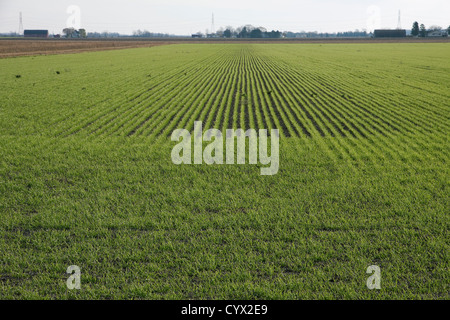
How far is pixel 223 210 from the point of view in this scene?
750 centimetres

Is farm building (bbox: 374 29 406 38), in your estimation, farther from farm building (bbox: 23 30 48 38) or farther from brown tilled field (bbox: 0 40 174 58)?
farm building (bbox: 23 30 48 38)

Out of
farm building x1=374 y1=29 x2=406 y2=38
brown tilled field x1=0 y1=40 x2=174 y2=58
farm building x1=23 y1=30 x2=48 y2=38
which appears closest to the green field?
brown tilled field x1=0 y1=40 x2=174 y2=58

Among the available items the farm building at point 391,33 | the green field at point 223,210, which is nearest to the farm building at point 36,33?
the farm building at point 391,33

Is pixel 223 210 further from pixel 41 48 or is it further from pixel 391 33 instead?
pixel 391 33

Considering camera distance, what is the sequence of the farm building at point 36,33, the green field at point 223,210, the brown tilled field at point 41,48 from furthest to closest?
the farm building at point 36,33 < the brown tilled field at point 41,48 < the green field at point 223,210

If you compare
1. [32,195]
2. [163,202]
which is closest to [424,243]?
[163,202]

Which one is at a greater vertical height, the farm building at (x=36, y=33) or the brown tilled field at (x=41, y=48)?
the farm building at (x=36, y=33)

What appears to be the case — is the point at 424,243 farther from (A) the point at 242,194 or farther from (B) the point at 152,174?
(B) the point at 152,174

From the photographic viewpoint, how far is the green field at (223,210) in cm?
541

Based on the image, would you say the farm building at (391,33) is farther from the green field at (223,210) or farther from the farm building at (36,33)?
the green field at (223,210)

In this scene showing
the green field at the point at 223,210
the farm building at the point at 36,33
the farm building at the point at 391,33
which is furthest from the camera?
the farm building at the point at 36,33

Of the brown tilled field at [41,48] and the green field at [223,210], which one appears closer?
the green field at [223,210]

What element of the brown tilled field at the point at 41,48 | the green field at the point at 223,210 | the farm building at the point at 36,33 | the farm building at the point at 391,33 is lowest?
the green field at the point at 223,210

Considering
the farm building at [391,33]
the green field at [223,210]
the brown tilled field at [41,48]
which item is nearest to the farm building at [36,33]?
the brown tilled field at [41,48]
